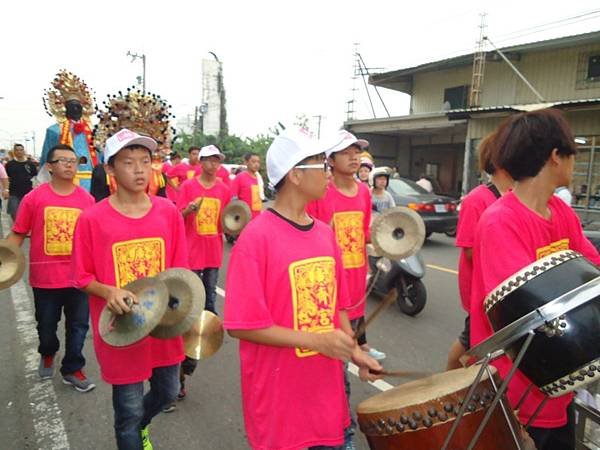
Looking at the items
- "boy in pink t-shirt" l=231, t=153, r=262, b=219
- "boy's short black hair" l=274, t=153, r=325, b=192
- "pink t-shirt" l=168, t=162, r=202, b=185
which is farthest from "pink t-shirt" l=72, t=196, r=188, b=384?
"pink t-shirt" l=168, t=162, r=202, b=185

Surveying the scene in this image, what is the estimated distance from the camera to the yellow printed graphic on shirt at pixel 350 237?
3561 millimetres

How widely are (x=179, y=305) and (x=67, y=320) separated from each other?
81.1 inches

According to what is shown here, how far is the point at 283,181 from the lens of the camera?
2.03 meters

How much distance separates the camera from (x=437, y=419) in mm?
1667

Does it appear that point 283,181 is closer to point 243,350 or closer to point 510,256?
point 243,350

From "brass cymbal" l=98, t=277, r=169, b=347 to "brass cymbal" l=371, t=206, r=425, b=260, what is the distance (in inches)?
89.2

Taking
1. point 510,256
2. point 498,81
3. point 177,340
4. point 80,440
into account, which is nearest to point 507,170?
point 510,256

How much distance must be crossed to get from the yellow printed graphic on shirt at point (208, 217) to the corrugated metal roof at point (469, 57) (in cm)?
1517

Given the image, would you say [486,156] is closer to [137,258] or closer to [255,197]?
[137,258]

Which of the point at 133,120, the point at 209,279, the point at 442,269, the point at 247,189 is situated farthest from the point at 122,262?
the point at 442,269

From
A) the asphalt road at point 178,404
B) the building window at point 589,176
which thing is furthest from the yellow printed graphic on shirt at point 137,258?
the building window at point 589,176

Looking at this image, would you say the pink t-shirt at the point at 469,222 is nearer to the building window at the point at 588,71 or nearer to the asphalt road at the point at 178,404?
the asphalt road at the point at 178,404

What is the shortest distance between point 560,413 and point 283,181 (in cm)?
159

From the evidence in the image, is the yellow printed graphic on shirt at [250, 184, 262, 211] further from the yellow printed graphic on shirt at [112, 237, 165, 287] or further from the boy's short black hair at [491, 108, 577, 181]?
the boy's short black hair at [491, 108, 577, 181]
